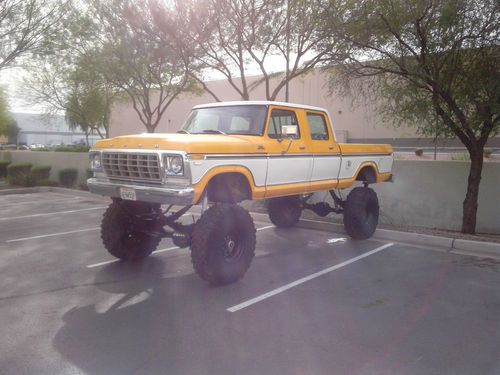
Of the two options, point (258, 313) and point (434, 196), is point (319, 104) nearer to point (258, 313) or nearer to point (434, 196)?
point (434, 196)

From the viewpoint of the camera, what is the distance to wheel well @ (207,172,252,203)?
5863 mm

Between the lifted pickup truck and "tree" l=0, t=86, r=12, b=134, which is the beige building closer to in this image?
"tree" l=0, t=86, r=12, b=134

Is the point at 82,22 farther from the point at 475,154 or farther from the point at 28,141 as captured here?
the point at 28,141

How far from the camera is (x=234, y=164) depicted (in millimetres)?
5668

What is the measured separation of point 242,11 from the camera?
12406 mm

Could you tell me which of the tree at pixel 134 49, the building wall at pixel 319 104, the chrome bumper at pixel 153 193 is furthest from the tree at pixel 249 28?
the building wall at pixel 319 104

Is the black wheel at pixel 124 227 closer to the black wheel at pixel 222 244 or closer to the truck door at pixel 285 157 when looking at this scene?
the black wheel at pixel 222 244

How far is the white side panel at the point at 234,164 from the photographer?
5234 millimetres

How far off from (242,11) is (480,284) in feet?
30.6

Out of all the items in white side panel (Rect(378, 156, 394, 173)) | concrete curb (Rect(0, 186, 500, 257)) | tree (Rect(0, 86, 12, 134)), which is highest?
tree (Rect(0, 86, 12, 134))

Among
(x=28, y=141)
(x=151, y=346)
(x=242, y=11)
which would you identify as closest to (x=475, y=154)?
(x=242, y=11)

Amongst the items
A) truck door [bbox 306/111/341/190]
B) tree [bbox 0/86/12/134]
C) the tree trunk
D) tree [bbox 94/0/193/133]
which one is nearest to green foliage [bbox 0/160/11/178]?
tree [bbox 94/0/193/133]

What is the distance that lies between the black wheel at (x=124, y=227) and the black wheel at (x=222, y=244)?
1.22 metres

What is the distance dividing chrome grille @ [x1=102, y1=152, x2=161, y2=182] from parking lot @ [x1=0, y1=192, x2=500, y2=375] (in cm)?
132
